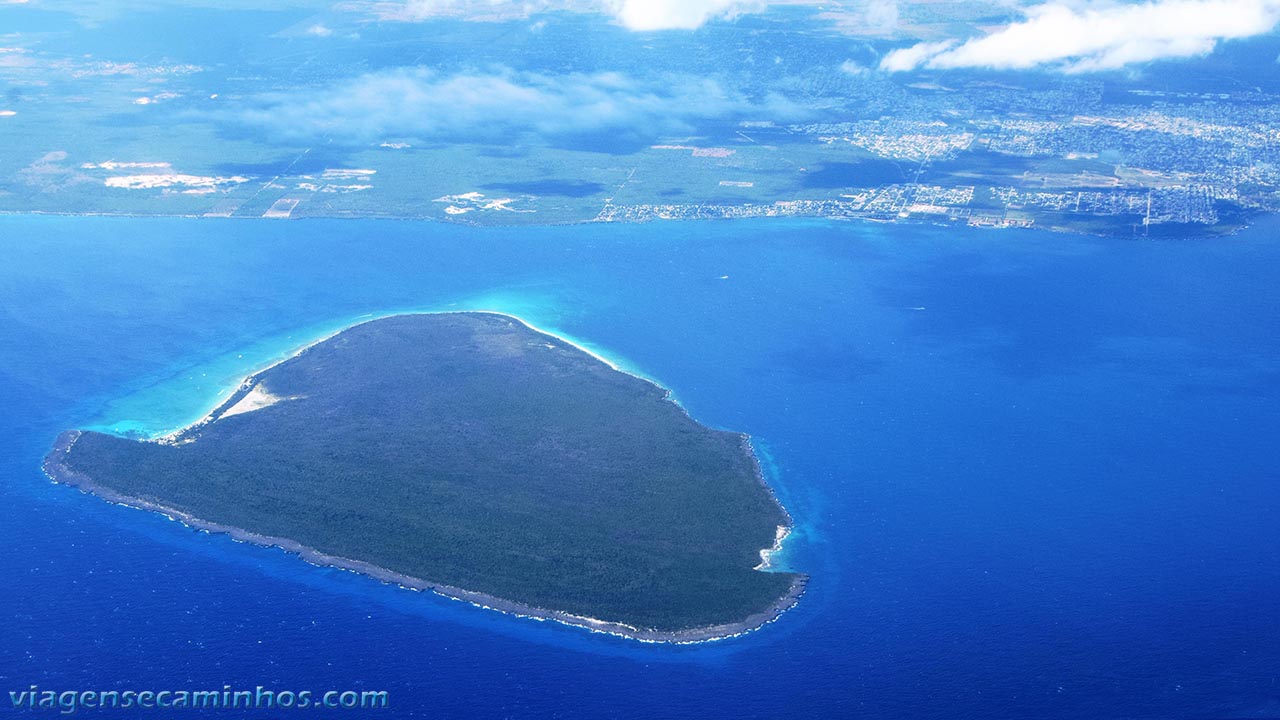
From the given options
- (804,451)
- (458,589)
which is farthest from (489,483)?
(804,451)

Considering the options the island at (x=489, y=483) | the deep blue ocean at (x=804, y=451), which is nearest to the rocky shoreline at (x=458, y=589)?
the island at (x=489, y=483)

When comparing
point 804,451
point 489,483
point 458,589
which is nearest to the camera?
point 458,589

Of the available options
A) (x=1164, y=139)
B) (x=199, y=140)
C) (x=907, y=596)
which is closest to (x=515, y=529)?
(x=907, y=596)

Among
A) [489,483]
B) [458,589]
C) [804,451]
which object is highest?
[489,483]

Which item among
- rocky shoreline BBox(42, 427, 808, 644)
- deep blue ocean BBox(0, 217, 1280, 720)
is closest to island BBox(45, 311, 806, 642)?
rocky shoreline BBox(42, 427, 808, 644)

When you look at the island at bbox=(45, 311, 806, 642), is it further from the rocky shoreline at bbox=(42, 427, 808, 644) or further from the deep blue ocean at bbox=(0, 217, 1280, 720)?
the deep blue ocean at bbox=(0, 217, 1280, 720)

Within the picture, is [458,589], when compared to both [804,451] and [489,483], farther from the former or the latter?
[804,451]
